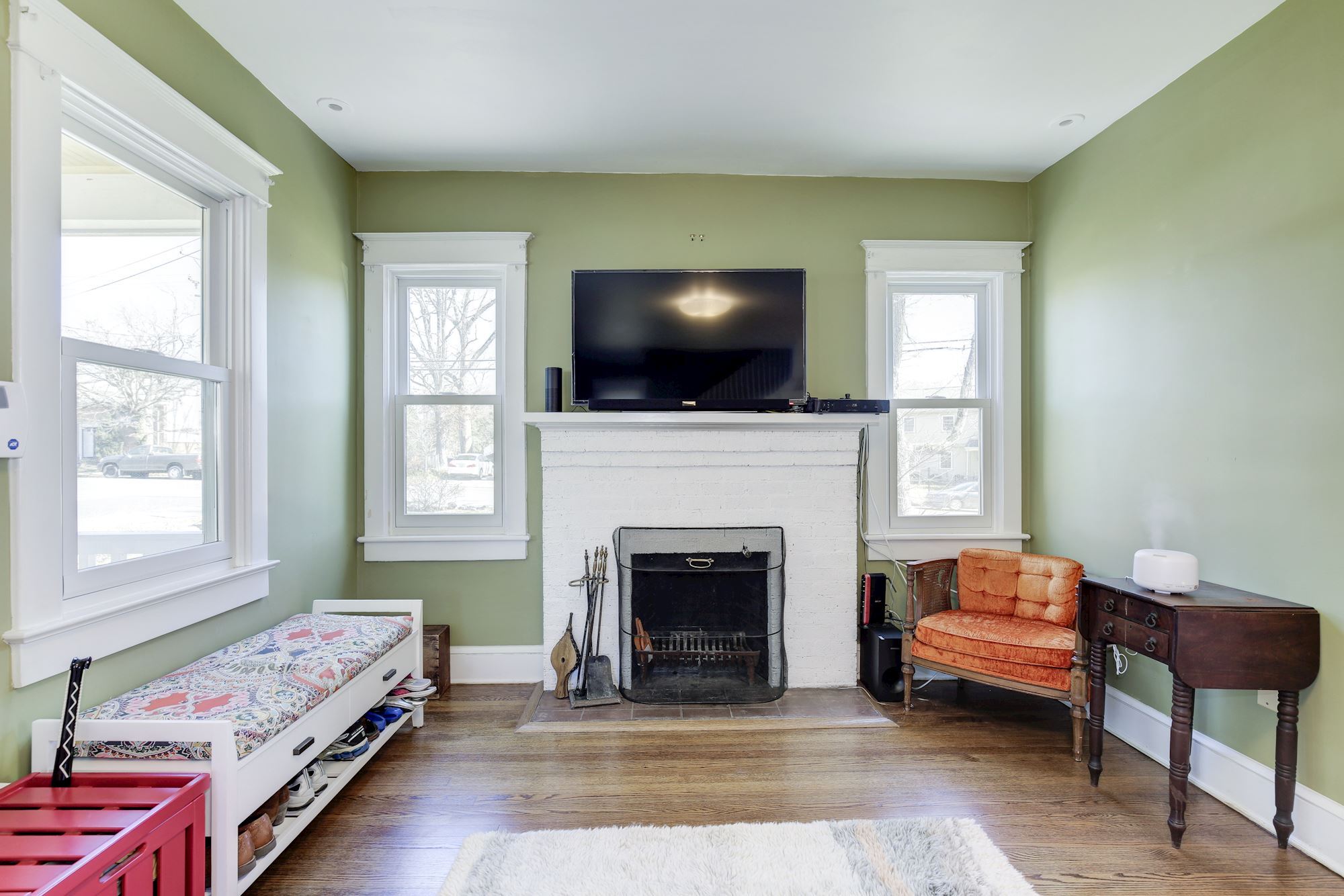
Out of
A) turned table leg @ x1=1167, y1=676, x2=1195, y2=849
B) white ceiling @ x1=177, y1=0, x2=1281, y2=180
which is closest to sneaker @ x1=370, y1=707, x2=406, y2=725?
white ceiling @ x1=177, y1=0, x2=1281, y2=180

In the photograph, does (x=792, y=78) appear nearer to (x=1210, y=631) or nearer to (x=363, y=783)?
(x=1210, y=631)

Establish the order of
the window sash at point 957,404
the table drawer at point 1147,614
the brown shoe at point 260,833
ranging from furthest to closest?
1. the window sash at point 957,404
2. the table drawer at point 1147,614
3. the brown shoe at point 260,833

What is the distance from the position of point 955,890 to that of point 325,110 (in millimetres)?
3588

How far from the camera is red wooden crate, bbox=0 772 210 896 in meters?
1.23

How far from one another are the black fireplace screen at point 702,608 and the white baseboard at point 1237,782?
1.45m

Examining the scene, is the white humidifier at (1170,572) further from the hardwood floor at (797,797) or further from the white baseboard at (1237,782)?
the hardwood floor at (797,797)

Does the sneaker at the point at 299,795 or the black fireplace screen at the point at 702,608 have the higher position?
the black fireplace screen at the point at 702,608

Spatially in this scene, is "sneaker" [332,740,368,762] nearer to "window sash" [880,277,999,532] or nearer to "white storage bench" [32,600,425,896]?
"white storage bench" [32,600,425,896]

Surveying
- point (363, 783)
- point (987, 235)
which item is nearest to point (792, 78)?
point (987, 235)

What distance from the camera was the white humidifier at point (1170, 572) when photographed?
6.95ft

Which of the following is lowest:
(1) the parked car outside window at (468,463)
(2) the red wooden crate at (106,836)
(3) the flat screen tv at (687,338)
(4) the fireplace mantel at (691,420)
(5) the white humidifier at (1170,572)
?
(2) the red wooden crate at (106,836)

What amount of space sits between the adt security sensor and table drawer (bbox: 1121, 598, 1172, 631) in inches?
124

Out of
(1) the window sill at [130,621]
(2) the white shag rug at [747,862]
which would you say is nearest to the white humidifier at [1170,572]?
(2) the white shag rug at [747,862]

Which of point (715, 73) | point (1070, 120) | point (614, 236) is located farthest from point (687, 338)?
point (1070, 120)
